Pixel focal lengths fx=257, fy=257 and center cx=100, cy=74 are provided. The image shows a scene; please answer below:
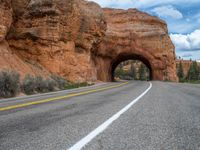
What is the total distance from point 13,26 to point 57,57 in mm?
5788

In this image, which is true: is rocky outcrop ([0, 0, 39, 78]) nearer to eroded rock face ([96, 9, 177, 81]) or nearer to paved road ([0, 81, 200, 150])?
paved road ([0, 81, 200, 150])

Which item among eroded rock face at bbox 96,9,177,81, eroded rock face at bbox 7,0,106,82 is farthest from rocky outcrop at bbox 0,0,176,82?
eroded rock face at bbox 96,9,177,81

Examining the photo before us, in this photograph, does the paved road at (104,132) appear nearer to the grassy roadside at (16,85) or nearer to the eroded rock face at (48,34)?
the grassy roadside at (16,85)

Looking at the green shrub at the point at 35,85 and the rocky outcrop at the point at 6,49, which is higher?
the rocky outcrop at the point at 6,49

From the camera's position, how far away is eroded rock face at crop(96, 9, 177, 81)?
5503 centimetres

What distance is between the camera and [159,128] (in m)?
4.86

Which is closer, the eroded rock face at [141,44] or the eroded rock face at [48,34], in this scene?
the eroded rock face at [48,34]

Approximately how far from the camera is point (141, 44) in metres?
56.0

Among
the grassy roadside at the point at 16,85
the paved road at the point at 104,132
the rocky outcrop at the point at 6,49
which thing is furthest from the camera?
the rocky outcrop at the point at 6,49

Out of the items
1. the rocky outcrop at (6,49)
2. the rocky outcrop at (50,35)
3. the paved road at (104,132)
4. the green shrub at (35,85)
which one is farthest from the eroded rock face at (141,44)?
the paved road at (104,132)

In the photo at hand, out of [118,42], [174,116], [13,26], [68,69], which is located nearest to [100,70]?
[118,42]

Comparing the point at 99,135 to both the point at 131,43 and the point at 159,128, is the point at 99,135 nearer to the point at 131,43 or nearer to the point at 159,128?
the point at 159,128

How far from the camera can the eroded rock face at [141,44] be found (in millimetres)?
55031

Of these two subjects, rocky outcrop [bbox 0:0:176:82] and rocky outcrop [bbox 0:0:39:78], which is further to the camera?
rocky outcrop [bbox 0:0:176:82]
